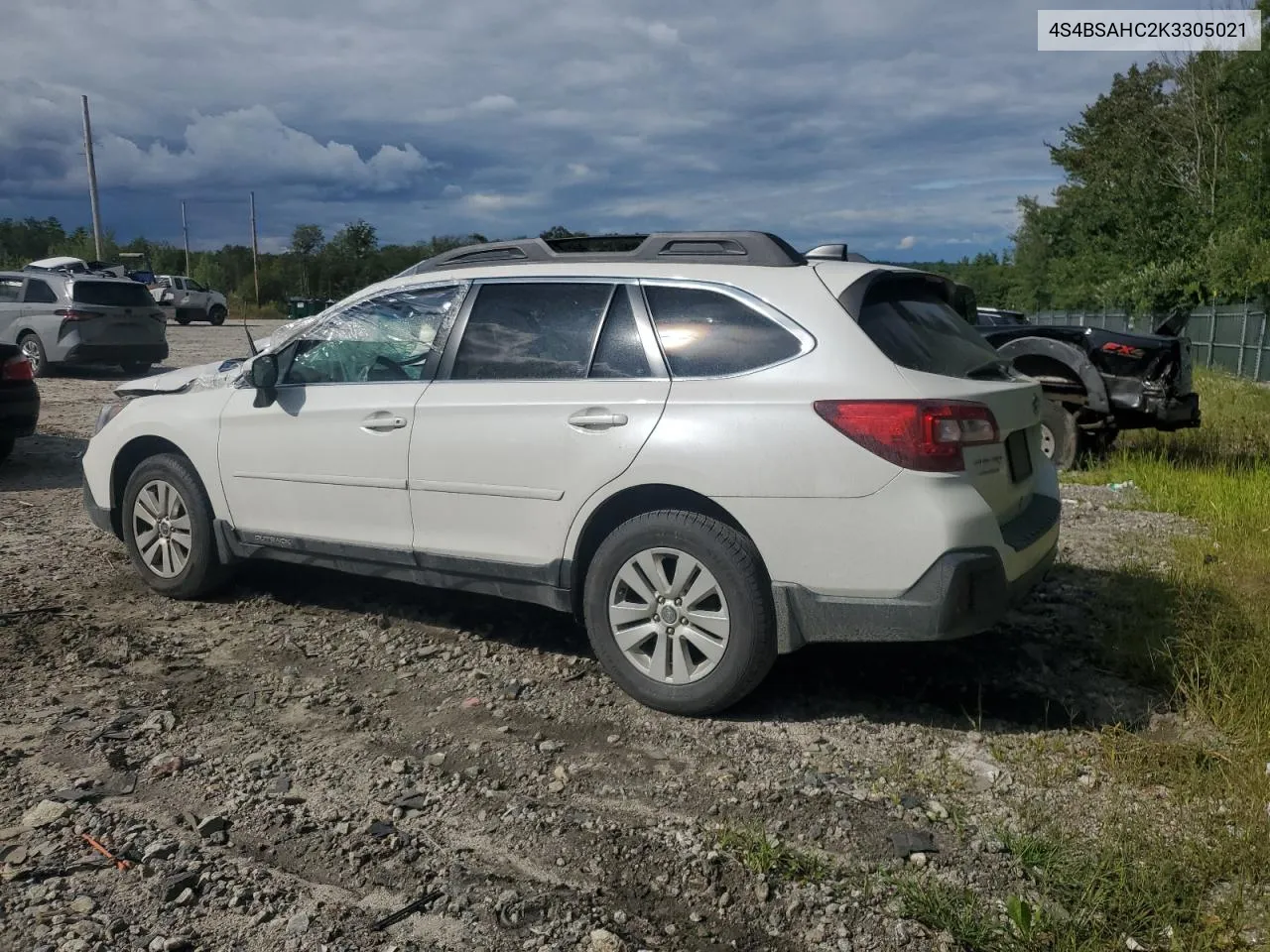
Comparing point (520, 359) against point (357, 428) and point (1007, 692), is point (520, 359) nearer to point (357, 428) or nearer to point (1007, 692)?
point (357, 428)

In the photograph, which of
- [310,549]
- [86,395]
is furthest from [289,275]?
[310,549]

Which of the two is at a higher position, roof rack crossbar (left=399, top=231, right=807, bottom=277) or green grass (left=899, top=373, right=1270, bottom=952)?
roof rack crossbar (left=399, top=231, right=807, bottom=277)

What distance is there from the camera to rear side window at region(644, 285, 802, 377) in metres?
4.12

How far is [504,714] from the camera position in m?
4.32

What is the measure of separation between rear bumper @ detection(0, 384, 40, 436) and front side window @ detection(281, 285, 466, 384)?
5.20 meters

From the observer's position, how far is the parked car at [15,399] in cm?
919

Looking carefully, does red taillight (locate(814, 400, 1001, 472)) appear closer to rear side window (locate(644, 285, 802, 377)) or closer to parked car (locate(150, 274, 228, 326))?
rear side window (locate(644, 285, 802, 377))

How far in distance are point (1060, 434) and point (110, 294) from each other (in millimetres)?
15101

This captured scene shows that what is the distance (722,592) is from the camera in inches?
159

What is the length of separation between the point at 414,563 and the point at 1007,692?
259 centimetres

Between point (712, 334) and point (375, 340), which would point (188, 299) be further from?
point (712, 334)

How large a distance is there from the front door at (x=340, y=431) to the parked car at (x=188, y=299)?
36.9 meters

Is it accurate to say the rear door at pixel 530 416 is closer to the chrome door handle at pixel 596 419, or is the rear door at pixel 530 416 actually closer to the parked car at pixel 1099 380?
the chrome door handle at pixel 596 419

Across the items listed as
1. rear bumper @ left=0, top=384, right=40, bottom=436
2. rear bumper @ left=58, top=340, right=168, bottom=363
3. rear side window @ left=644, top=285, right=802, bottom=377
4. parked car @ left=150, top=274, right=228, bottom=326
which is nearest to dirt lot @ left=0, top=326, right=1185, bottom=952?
rear side window @ left=644, top=285, right=802, bottom=377
